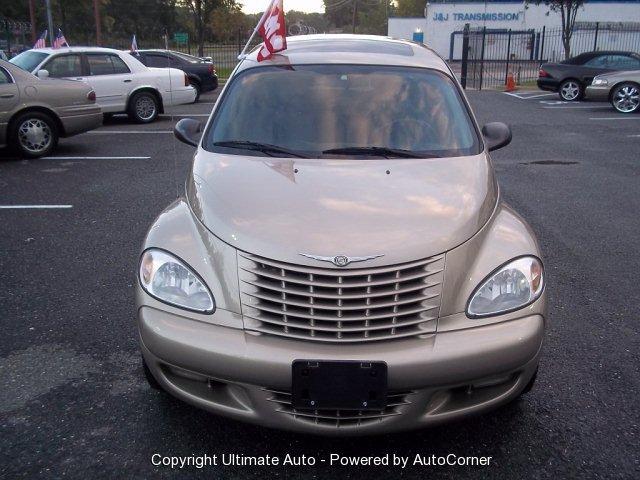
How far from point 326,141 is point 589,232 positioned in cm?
366

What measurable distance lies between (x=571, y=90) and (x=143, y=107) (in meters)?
12.6

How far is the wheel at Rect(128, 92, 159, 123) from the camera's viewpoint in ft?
47.2

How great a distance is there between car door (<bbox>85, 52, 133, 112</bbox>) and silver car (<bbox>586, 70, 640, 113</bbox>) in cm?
1151

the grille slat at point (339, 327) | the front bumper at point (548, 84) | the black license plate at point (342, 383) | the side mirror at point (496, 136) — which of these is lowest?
the front bumper at point (548, 84)

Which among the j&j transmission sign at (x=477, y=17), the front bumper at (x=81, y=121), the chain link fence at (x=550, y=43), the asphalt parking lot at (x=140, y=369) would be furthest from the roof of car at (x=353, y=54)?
the j&j transmission sign at (x=477, y=17)

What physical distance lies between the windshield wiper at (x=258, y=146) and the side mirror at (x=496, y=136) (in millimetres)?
1401

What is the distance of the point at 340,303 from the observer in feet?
9.04

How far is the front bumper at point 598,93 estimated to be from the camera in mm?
16969

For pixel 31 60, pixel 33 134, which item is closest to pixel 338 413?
pixel 33 134

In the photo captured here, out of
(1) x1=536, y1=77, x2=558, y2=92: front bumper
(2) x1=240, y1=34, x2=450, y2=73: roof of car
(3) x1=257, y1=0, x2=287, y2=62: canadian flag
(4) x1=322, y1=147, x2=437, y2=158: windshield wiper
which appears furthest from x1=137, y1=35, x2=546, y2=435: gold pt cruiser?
(1) x1=536, y1=77, x2=558, y2=92: front bumper

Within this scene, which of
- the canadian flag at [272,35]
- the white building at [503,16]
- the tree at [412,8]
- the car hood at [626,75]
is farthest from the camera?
the tree at [412,8]

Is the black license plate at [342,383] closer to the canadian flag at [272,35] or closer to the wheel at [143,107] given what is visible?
the canadian flag at [272,35]

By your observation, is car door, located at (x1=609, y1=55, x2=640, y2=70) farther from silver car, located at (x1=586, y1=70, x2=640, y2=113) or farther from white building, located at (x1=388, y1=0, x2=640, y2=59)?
white building, located at (x1=388, y1=0, x2=640, y2=59)

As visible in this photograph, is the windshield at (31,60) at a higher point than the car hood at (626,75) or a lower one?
higher
